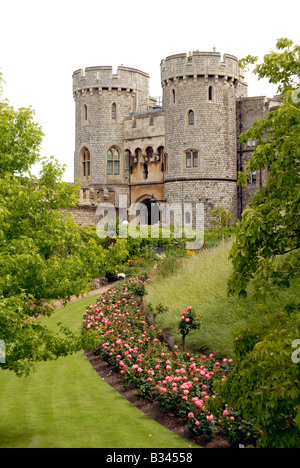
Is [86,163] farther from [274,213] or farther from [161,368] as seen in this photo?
[274,213]

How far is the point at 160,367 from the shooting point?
10.8 metres

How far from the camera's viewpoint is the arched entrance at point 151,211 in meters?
39.0

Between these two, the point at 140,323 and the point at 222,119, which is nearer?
the point at 140,323

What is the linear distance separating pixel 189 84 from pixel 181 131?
3.10 meters

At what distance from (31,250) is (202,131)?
96.5 feet

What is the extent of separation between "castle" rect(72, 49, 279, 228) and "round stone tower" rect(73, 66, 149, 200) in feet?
0.24

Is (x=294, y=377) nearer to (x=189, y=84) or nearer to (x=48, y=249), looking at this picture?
(x=48, y=249)

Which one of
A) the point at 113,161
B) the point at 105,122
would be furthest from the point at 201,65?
the point at 113,161

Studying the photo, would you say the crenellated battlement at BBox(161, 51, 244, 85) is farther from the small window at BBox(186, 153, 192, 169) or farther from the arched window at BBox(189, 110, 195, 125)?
the small window at BBox(186, 153, 192, 169)

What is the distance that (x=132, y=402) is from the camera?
10.3 m

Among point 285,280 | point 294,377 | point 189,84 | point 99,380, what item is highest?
point 189,84

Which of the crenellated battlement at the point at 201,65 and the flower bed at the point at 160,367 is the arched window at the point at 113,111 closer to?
the crenellated battlement at the point at 201,65
